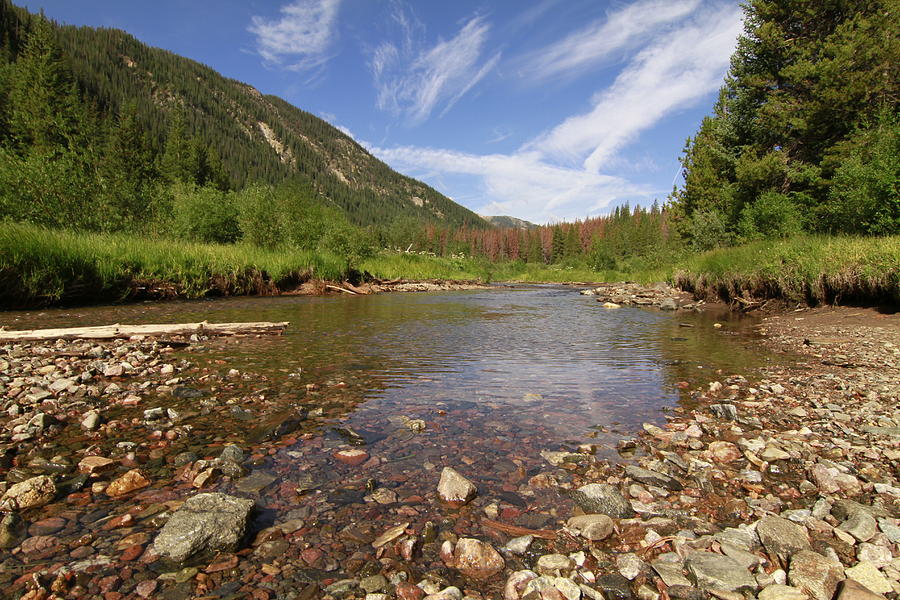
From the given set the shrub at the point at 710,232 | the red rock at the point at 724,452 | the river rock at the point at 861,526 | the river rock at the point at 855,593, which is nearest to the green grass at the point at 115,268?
the red rock at the point at 724,452

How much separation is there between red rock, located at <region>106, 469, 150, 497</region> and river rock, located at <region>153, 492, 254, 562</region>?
730 mm

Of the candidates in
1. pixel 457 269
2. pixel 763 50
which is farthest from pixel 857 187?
pixel 457 269

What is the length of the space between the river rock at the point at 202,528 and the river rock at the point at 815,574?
3062mm

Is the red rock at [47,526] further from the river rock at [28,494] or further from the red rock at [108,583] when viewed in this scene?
the red rock at [108,583]

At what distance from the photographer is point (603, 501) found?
9.71 feet

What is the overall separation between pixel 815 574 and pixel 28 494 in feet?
15.6

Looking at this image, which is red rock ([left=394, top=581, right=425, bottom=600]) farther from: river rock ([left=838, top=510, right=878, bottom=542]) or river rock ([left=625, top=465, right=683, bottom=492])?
river rock ([left=838, top=510, right=878, bottom=542])

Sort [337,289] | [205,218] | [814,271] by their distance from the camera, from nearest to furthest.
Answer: [814,271] → [337,289] → [205,218]

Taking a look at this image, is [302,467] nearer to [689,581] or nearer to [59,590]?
[59,590]

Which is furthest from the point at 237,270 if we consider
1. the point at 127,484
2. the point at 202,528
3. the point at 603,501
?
the point at 603,501

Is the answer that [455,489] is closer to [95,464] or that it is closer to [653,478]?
[653,478]

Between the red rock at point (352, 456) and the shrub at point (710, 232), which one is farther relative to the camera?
the shrub at point (710, 232)

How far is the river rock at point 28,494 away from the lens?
2701mm

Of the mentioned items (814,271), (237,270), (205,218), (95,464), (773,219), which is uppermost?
(205,218)
